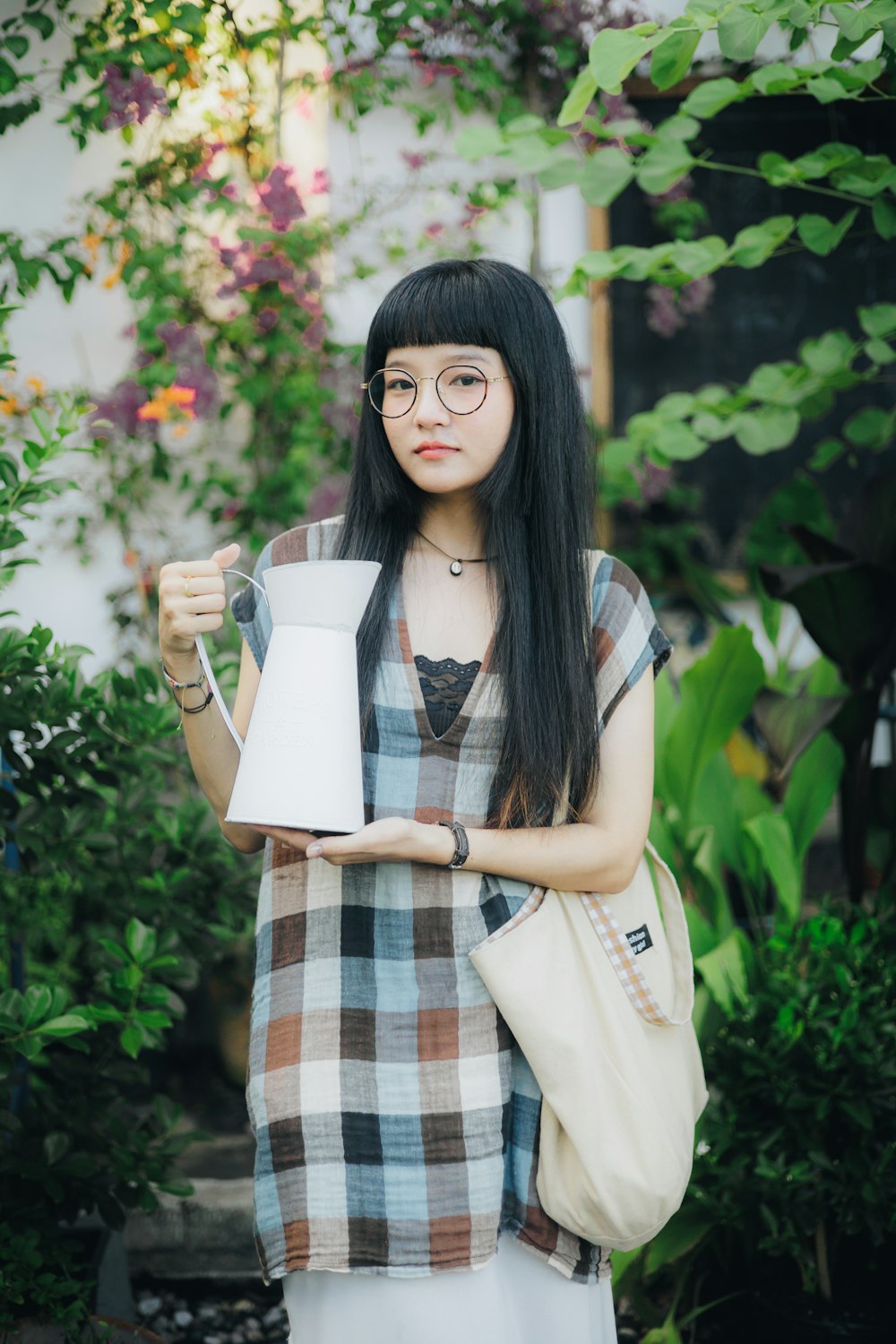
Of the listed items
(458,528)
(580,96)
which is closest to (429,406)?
(458,528)

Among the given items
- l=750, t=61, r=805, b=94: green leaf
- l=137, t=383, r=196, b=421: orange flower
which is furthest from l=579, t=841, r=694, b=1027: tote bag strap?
l=137, t=383, r=196, b=421: orange flower

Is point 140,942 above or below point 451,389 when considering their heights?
below

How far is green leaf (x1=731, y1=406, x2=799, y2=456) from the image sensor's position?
237 cm

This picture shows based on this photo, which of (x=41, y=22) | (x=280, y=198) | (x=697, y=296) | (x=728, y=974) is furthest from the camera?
(x=697, y=296)

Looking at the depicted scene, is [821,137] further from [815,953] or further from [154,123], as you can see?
[815,953]

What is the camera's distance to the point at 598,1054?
1320mm

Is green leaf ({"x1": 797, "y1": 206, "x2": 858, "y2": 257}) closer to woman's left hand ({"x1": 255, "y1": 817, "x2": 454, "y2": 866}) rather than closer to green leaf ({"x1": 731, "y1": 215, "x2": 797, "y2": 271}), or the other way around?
green leaf ({"x1": 731, "y1": 215, "x2": 797, "y2": 271})

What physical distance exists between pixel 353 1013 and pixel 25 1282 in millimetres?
718

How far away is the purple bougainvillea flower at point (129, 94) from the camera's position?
6.20 ft

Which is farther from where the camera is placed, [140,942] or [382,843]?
[140,942]

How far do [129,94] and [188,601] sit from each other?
3.55 feet

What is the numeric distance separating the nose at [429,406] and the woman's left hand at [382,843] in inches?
16.9

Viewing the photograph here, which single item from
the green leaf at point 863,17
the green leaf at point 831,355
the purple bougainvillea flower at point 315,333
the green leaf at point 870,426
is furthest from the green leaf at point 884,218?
the purple bougainvillea flower at point 315,333

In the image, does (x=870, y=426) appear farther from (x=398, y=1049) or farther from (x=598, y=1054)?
(x=398, y=1049)
